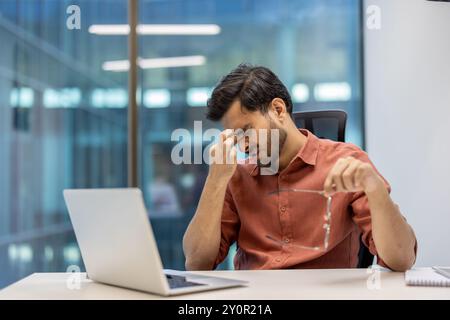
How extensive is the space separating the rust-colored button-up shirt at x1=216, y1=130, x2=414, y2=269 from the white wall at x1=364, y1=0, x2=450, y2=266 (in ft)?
4.15

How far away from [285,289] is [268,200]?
538 mm

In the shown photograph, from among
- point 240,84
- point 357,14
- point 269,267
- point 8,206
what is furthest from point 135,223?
point 357,14

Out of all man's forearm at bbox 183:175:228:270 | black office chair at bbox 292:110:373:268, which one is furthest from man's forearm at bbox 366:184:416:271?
black office chair at bbox 292:110:373:268

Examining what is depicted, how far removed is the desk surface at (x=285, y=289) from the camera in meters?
0.95

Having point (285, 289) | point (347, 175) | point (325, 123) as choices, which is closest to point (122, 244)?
point (285, 289)

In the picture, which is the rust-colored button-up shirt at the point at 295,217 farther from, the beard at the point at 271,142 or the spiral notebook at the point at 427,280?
the spiral notebook at the point at 427,280

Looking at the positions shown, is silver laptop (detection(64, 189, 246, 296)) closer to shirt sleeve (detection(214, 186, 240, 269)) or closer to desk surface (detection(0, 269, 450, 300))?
desk surface (detection(0, 269, 450, 300))

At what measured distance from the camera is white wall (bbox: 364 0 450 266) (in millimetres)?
2686

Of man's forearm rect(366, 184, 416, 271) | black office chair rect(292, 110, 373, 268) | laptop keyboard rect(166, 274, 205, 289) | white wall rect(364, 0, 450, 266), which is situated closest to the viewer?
laptop keyboard rect(166, 274, 205, 289)

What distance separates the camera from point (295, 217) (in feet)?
4.93

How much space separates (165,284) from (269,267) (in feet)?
1.89

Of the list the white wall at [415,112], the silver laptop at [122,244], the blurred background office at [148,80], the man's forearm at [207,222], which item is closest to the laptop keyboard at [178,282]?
the silver laptop at [122,244]

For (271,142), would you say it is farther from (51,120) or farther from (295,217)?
(51,120)

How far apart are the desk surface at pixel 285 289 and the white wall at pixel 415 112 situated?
159 cm
